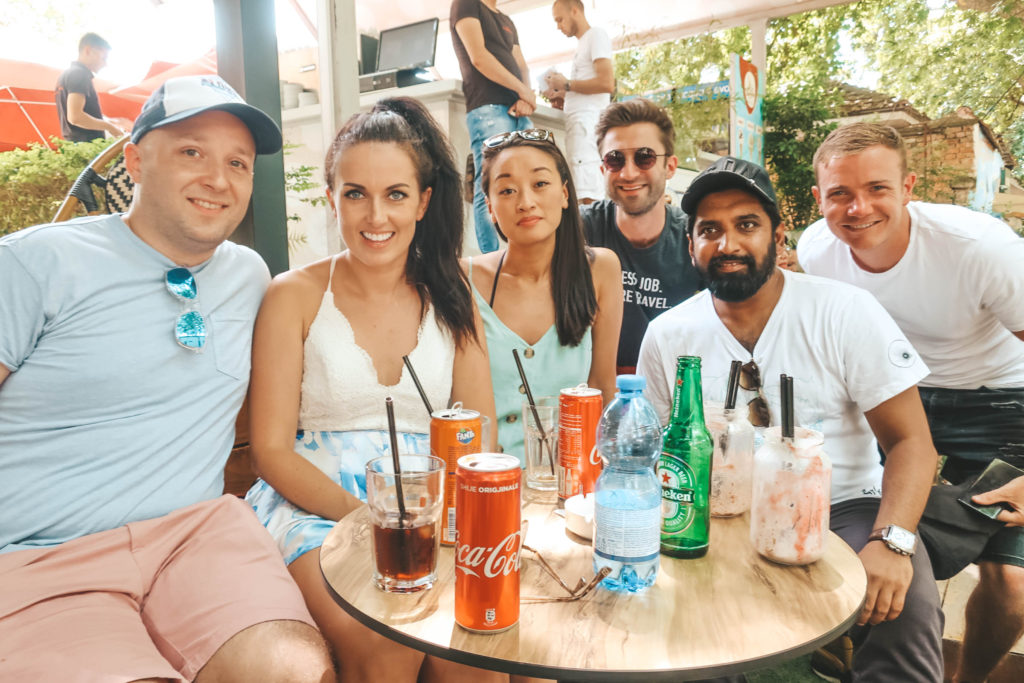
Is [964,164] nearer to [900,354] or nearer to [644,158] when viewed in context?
[644,158]

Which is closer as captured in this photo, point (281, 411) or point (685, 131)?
point (281, 411)

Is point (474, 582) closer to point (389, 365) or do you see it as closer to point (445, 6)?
point (389, 365)

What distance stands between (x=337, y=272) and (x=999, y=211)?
30.6ft

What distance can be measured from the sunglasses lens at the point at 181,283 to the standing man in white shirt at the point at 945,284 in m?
2.28

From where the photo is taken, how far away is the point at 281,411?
1.77m

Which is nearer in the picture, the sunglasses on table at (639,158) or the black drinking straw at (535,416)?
the black drinking straw at (535,416)

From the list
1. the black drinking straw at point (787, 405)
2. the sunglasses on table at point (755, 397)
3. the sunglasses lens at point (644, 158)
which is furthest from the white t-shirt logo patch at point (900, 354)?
the sunglasses lens at point (644, 158)

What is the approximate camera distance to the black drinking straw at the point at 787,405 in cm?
121

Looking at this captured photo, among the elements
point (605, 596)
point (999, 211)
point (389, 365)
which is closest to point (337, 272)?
point (389, 365)

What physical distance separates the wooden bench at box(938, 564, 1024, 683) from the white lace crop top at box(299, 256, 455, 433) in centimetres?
195

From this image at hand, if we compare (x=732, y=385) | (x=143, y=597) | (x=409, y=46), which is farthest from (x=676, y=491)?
(x=409, y=46)

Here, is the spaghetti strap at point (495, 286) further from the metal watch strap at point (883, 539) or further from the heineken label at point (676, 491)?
the metal watch strap at point (883, 539)

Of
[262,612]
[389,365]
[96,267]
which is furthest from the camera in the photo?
[389,365]

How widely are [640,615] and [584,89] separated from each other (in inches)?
175
